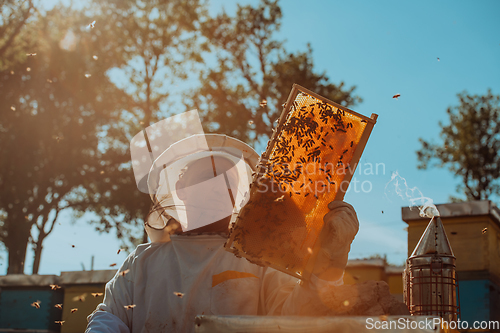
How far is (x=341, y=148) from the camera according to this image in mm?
2449

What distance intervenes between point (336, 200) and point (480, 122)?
24169mm

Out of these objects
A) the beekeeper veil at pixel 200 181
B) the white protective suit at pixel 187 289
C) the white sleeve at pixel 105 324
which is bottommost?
the white sleeve at pixel 105 324

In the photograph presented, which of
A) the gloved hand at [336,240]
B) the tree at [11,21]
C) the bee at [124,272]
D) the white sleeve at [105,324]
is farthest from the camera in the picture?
the tree at [11,21]

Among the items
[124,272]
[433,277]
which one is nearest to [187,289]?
[124,272]

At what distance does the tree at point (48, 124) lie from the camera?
17375 mm

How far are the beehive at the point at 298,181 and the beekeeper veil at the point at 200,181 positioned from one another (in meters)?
0.60

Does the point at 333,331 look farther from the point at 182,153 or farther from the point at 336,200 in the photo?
the point at 182,153

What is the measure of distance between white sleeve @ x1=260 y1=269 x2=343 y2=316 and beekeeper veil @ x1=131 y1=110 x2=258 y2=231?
0.52m

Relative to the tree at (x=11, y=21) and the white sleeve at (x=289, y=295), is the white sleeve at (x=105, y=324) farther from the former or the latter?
the tree at (x=11, y=21)

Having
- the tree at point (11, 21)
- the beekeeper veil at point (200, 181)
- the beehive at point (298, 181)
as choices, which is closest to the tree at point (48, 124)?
the tree at point (11, 21)

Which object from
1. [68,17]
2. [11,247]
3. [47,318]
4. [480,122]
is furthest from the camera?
[480,122]

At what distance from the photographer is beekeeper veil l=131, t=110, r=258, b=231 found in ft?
10.4

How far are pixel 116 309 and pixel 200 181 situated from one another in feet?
3.34

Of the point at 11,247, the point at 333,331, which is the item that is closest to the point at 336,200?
the point at 333,331
